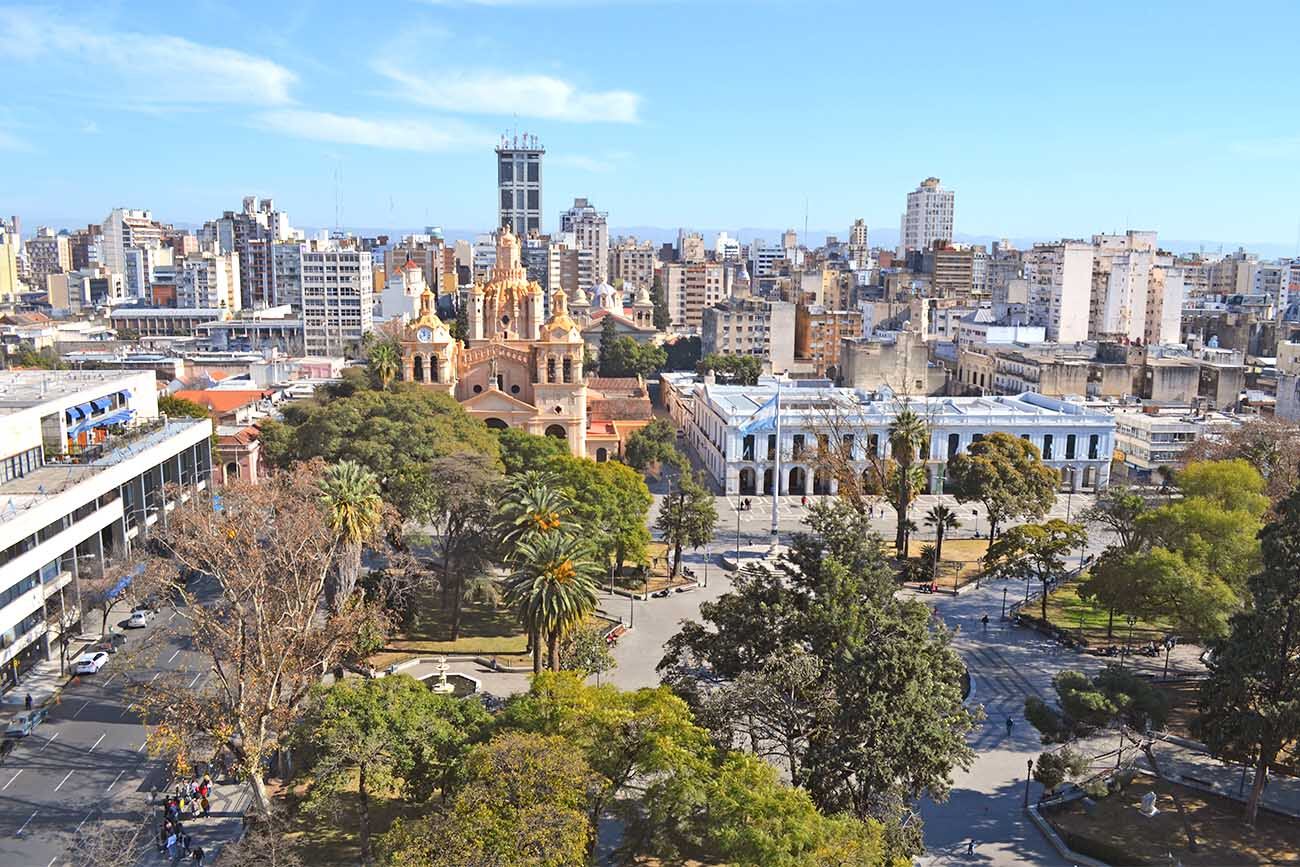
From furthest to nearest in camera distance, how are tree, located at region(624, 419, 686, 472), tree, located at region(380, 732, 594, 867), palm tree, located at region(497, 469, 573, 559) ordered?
tree, located at region(624, 419, 686, 472) < palm tree, located at region(497, 469, 573, 559) < tree, located at region(380, 732, 594, 867)

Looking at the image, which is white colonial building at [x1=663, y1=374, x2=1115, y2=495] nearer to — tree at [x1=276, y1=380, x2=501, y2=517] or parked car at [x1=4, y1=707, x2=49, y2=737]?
tree at [x1=276, y1=380, x2=501, y2=517]

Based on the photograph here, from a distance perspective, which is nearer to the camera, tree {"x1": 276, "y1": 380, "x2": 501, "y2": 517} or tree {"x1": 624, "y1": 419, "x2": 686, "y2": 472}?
tree {"x1": 276, "y1": 380, "x2": 501, "y2": 517}

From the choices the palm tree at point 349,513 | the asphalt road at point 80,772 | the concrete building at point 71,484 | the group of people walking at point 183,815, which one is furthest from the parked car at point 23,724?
the palm tree at point 349,513

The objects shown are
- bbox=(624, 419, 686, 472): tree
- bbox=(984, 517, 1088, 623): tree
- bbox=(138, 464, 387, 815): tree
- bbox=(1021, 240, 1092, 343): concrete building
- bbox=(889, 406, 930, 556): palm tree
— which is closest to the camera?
bbox=(138, 464, 387, 815): tree

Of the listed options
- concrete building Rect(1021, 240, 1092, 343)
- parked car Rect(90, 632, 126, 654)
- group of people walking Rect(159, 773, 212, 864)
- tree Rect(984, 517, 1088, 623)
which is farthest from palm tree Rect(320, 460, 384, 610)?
concrete building Rect(1021, 240, 1092, 343)

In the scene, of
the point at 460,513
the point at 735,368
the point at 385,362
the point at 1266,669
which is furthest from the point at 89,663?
the point at 735,368

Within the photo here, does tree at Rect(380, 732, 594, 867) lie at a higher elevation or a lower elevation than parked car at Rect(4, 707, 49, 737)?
higher
